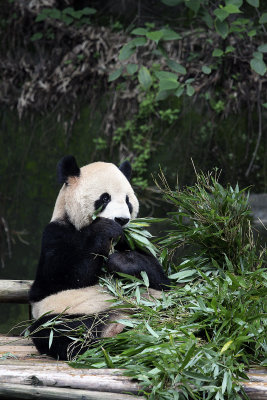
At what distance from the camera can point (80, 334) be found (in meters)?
2.76

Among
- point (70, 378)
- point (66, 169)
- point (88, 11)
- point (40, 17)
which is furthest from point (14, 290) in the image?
point (88, 11)

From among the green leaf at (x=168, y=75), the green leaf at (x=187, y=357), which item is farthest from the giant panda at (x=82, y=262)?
the green leaf at (x=168, y=75)

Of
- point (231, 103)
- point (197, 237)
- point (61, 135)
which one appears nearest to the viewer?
point (197, 237)

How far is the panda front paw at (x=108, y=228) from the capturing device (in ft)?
9.52

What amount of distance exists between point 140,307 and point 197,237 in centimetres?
65

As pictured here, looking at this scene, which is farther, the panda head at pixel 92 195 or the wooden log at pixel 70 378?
the panda head at pixel 92 195

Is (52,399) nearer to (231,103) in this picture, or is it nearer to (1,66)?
(231,103)

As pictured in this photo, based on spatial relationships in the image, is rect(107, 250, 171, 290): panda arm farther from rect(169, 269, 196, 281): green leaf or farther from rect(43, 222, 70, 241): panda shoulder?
rect(43, 222, 70, 241): panda shoulder

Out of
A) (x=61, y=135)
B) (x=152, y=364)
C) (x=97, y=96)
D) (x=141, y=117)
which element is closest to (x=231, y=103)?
(x=141, y=117)

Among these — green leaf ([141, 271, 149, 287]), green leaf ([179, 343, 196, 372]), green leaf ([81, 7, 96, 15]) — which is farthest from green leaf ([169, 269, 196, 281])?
green leaf ([81, 7, 96, 15])

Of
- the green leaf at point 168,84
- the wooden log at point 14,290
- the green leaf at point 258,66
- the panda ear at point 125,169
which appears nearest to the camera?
the panda ear at point 125,169

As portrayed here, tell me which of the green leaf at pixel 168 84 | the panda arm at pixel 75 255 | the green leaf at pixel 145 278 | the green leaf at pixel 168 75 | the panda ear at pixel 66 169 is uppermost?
the green leaf at pixel 168 75

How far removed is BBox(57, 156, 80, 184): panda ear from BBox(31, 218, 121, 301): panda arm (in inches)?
12.4

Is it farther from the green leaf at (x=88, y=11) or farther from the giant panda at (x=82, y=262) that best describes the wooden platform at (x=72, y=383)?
the green leaf at (x=88, y=11)
